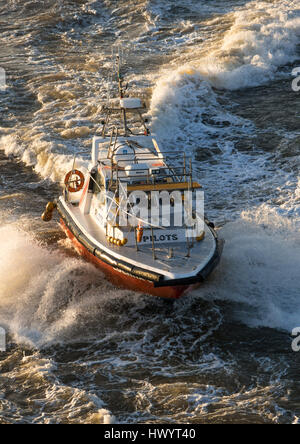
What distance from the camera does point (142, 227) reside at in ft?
34.0

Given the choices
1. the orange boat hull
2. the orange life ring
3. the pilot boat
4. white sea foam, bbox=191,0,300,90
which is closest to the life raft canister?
the pilot boat

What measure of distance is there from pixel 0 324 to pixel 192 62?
15.0 meters

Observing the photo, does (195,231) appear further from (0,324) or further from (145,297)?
(0,324)

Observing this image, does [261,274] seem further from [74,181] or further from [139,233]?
[74,181]

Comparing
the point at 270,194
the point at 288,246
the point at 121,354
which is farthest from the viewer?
the point at 270,194

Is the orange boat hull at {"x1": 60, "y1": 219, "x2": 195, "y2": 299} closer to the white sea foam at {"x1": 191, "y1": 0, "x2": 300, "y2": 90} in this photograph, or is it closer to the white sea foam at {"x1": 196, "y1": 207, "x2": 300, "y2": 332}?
the white sea foam at {"x1": 196, "y1": 207, "x2": 300, "y2": 332}

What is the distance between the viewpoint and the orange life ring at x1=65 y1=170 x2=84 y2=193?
12.4 meters

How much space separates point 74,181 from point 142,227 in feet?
9.10

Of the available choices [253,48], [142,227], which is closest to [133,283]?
[142,227]

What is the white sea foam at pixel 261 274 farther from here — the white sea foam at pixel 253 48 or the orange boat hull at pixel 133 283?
the white sea foam at pixel 253 48

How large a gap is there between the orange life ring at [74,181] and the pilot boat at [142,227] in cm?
25
